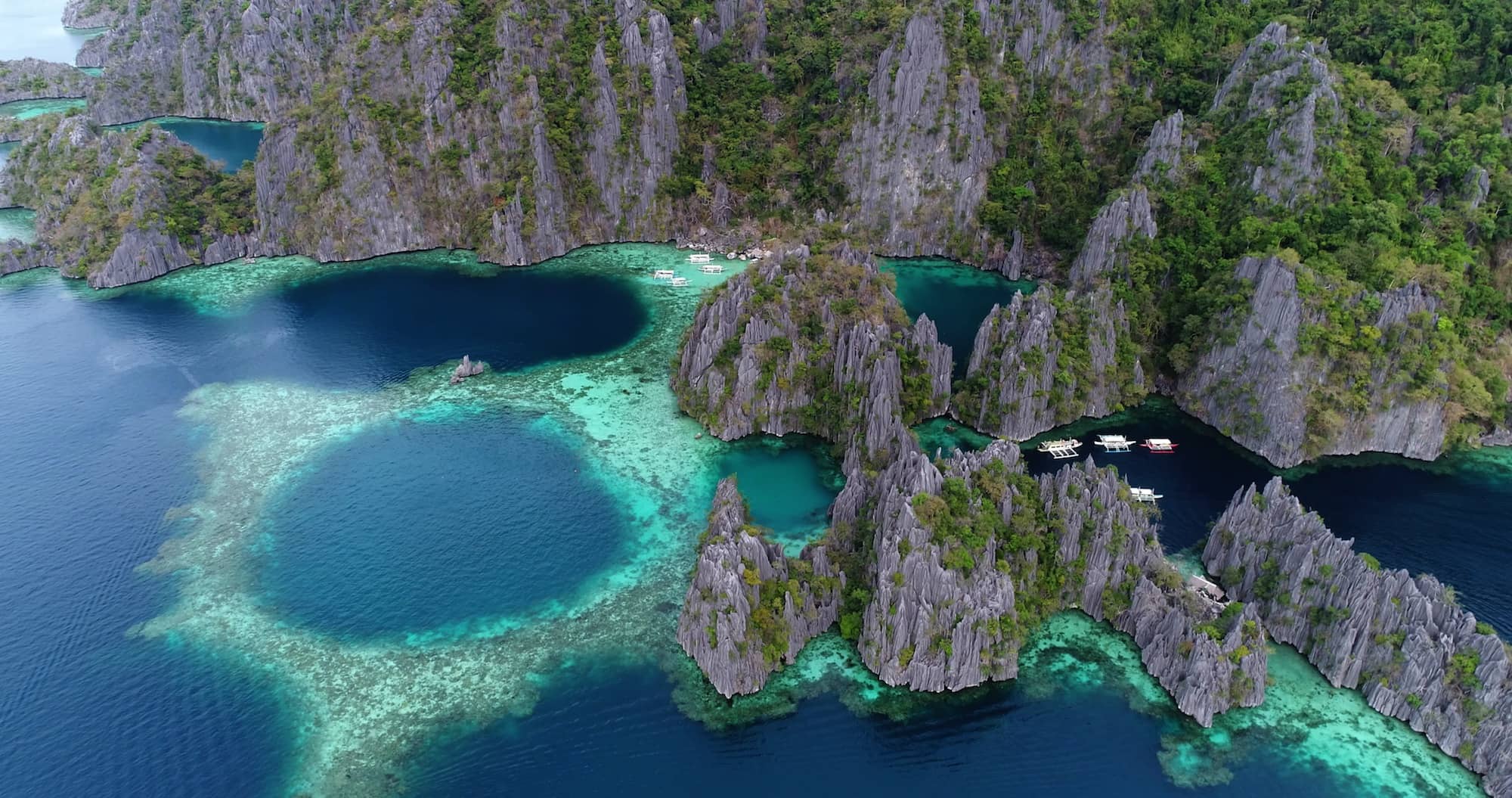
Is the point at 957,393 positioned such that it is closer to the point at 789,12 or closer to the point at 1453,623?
the point at 1453,623

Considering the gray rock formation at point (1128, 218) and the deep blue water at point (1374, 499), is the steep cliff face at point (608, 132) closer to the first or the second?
the gray rock formation at point (1128, 218)

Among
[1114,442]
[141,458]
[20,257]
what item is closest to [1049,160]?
[1114,442]

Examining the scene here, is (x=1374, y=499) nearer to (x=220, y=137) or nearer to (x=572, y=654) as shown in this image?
(x=572, y=654)

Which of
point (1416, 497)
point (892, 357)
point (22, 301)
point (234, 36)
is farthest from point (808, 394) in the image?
point (234, 36)

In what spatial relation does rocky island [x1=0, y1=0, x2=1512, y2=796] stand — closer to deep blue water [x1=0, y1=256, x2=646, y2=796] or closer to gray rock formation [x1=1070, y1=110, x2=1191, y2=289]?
gray rock formation [x1=1070, y1=110, x2=1191, y2=289]

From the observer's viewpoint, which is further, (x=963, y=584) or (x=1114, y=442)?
(x=1114, y=442)

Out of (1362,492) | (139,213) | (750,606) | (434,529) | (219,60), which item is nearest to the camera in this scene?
(750,606)

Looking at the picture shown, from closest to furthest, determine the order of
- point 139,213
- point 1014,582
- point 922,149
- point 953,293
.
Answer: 1. point 1014,582
2. point 953,293
3. point 139,213
4. point 922,149
